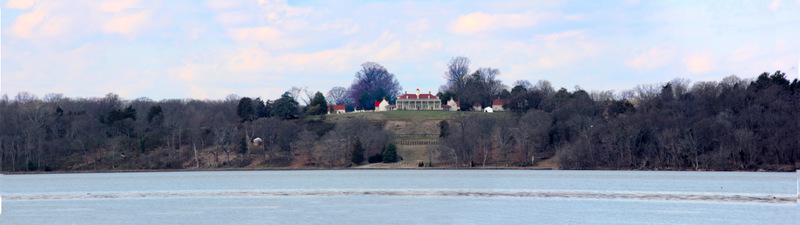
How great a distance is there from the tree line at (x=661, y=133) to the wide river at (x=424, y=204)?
68.4 feet

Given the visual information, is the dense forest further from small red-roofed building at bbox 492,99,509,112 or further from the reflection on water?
→ the reflection on water

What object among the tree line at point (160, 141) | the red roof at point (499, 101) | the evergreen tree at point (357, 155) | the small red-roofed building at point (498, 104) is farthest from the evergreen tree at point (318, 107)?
the evergreen tree at point (357, 155)

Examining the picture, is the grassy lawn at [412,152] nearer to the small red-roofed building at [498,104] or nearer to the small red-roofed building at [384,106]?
the small red-roofed building at [498,104]

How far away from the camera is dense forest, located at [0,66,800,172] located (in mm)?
77500

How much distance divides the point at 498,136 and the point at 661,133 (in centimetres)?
2152

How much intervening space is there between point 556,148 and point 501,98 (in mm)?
62960

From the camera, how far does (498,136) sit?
95.3 metres

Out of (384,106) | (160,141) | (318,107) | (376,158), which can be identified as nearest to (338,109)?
(384,106)

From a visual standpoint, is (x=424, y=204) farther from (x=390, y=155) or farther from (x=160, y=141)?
(x=160, y=141)

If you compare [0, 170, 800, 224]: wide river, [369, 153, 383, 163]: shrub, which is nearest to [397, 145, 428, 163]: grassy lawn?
[369, 153, 383, 163]: shrub

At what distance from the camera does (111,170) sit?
92.1 meters

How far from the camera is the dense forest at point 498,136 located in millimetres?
77500

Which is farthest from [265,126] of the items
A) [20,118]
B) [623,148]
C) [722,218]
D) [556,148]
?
[722,218]

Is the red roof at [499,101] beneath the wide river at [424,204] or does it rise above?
above
